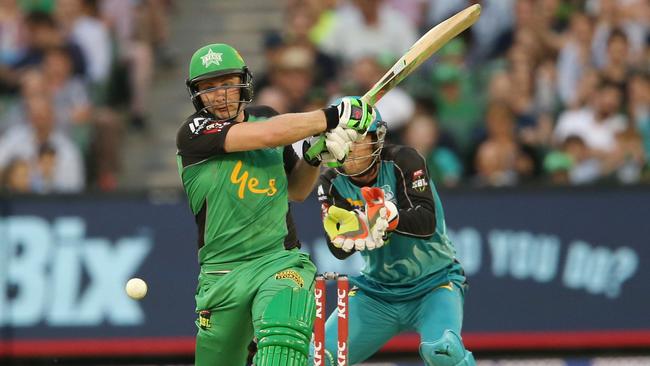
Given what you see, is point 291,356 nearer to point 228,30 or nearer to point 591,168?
point 591,168

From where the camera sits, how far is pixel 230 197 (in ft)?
20.5

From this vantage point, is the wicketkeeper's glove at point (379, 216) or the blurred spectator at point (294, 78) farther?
the blurred spectator at point (294, 78)

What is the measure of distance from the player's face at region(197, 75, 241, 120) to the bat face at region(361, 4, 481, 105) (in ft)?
2.44

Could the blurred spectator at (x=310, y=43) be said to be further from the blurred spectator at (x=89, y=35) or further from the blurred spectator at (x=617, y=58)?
the blurred spectator at (x=617, y=58)

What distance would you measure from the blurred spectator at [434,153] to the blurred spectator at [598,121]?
1015 millimetres

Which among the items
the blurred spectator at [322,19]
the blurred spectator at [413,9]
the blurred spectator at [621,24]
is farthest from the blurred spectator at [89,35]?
the blurred spectator at [621,24]

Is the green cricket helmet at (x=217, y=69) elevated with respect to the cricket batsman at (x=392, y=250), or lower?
elevated

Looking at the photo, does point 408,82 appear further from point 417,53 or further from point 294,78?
point 417,53

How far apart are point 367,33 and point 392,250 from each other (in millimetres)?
5398

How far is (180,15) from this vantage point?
1338 centimetres

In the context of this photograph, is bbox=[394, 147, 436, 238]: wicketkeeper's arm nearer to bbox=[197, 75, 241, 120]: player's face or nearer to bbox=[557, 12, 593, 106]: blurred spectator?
bbox=[197, 75, 241, 120]: player's face

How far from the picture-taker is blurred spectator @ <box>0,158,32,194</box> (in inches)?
428

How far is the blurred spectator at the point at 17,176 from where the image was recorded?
10.9 m

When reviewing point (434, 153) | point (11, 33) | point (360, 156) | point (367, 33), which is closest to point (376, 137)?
point (360, 156)
